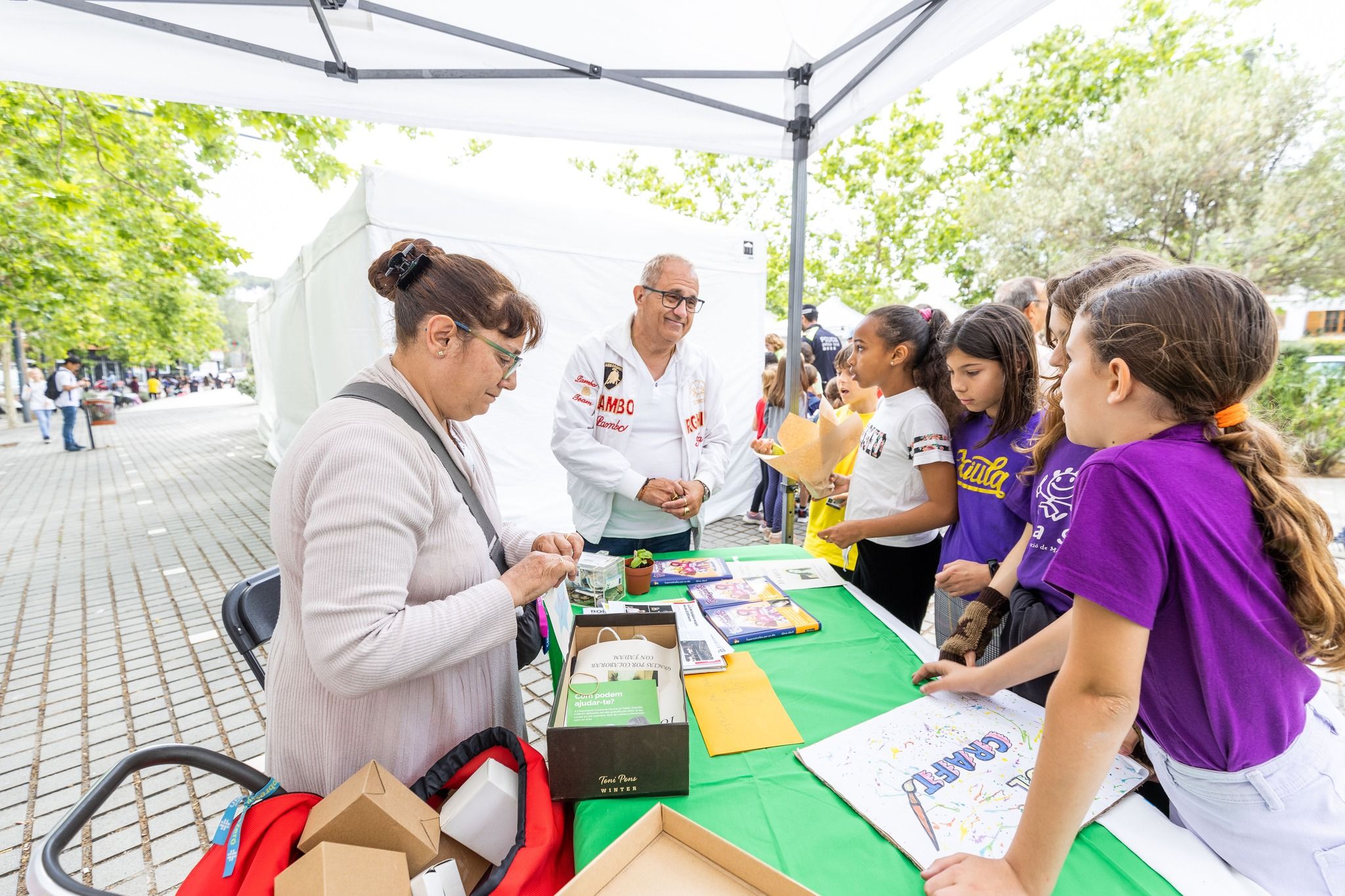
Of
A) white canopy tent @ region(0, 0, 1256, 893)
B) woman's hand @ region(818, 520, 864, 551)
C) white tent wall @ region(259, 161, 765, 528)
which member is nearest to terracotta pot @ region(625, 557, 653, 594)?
woman's hand @ region(818, 520, 864, 551)

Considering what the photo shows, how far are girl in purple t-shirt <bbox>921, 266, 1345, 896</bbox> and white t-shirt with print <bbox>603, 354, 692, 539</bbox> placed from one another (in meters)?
1.73

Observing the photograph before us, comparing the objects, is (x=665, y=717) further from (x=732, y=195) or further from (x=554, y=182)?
(x=732, y=195)

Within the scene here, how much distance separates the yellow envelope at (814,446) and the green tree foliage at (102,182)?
453 centimetres

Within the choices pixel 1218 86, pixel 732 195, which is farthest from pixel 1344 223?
pixel 732 195

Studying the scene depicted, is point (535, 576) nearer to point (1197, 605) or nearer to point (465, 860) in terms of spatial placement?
point (465, 860)

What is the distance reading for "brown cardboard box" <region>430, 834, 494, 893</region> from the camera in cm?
97

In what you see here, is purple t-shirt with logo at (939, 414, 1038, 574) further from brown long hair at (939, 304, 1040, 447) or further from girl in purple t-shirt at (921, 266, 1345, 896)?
girl in purple t-shirt at (921, 266, 1345, 896)

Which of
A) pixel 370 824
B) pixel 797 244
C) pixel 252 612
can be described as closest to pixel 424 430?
pixel 370 824

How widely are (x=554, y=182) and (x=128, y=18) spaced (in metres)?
3.07

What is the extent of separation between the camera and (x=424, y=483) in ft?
3.49

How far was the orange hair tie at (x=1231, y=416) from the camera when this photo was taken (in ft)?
2.69

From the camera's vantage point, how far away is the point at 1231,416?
0.82 m

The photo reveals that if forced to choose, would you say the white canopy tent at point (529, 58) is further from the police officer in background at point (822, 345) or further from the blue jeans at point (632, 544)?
the police officer in background at point (822, 345)

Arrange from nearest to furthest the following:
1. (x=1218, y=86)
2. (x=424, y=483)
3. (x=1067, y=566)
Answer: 1. (x=1067, y=566)
2. (x=424, y=483)
3. (x=1218, y=86)
